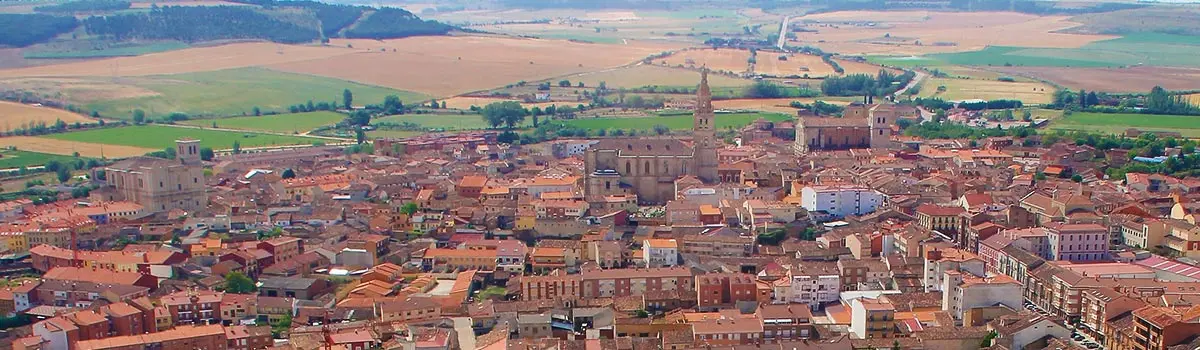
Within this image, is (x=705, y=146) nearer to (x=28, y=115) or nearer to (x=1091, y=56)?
(x=28, y=115)

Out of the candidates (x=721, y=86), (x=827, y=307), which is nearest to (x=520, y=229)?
(x=827, y=307)

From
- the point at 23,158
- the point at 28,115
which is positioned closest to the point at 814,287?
the point at 23,158

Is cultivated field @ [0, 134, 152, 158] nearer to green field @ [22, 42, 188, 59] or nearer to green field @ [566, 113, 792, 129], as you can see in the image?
green field @ [566, 113, 792, 129]

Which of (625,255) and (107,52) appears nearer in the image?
(625,255)

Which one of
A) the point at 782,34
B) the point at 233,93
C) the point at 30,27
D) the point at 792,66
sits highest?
the point at 30,27

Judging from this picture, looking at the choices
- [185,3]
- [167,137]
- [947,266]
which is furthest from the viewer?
[185,3]

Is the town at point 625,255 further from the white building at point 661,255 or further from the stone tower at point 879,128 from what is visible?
the stone tower at point 879,128

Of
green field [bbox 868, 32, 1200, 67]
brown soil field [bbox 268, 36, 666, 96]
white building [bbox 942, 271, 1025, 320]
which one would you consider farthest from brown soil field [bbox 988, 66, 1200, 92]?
white building [bbox 942, 271, 1025, 320]
